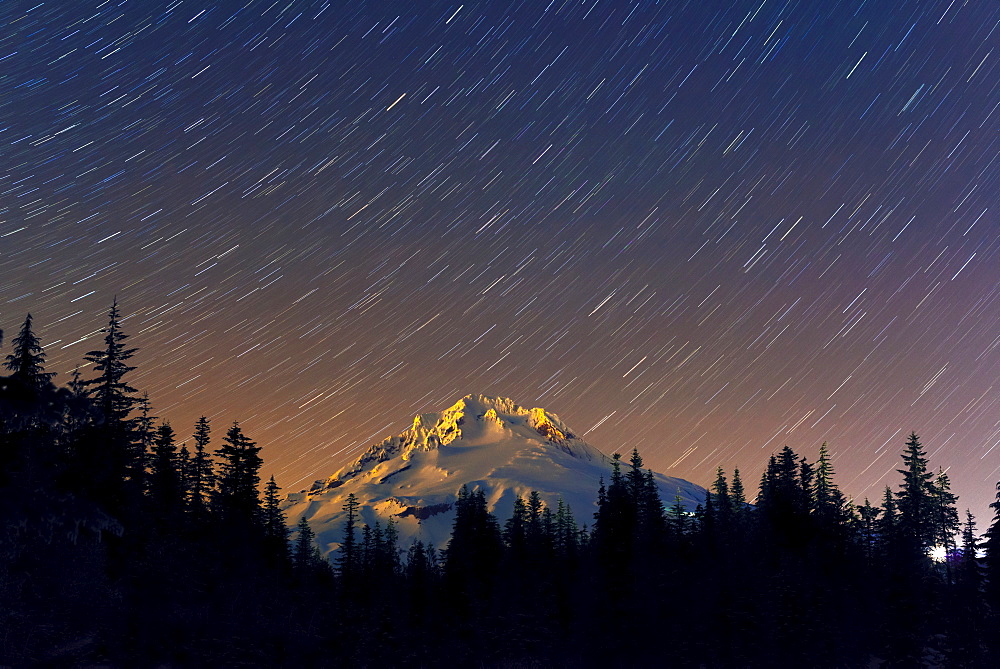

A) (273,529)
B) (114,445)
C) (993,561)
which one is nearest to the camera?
(114,445)

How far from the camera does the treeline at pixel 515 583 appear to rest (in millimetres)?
43438

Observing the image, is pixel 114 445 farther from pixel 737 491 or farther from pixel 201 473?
pixel 737 491

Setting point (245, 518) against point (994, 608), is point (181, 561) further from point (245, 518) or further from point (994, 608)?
point (994, 608)

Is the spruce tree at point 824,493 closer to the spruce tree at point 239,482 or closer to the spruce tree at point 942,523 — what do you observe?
the spruce tree at point 942,523

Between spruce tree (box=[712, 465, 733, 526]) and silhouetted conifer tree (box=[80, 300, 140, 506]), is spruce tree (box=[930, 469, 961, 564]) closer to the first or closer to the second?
spruce tree (box=[712, 465, 733, 526])

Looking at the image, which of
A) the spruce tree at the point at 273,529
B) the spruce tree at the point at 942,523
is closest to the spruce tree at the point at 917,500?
the spruce tree at the point at 942,523

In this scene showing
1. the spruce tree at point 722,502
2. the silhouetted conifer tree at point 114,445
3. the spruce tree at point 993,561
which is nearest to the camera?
the silhouetted conifer tree at point 114,445

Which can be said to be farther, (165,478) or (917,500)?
(917,500)

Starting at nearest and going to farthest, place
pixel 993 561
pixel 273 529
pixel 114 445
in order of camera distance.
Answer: pixel 114 445 < pixel 993 561 < pixel 273 529

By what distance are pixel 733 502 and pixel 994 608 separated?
3637 centimetres

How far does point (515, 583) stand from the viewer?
73250 millimetres

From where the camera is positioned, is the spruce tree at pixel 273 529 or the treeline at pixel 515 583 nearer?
the treeline at pixel 515 583

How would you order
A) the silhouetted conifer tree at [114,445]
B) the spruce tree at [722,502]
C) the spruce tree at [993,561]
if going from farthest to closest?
1. the spruce tree at [722,502]
2. the spruce tree at [993,561]
3. the silhouetted conifer tree at [114,445]

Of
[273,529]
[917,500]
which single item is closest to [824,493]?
[917,500]
